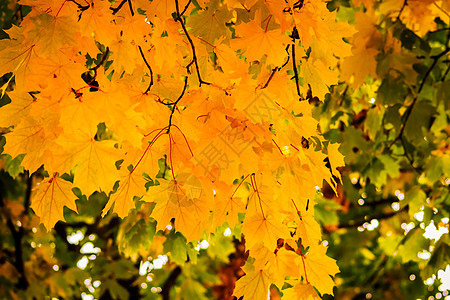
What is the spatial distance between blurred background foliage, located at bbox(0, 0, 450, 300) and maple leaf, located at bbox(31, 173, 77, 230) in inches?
35.4

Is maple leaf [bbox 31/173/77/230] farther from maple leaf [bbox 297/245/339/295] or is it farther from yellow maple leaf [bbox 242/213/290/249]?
maple leaf [bbox 297/245/339/295]

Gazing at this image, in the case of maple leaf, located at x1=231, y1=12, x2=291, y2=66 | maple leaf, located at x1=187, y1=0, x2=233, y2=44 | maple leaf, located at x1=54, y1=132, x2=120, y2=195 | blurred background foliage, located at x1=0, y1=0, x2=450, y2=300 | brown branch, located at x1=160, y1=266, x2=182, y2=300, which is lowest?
brown branch, located at x1=160, y1=266, x2=182, y2=300

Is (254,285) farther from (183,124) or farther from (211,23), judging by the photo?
(211,23)

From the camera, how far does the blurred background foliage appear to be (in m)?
2.85

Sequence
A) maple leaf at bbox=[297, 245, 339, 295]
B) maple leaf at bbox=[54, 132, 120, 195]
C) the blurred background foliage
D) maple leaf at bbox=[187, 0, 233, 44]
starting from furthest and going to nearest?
the blurred background foliage, maple leaf at bbox=[187, 0, 233, 44], maple leaf at bbox=[297, 245, 339, 295], maple leaf at bbox=[54, 132, 120, 195]

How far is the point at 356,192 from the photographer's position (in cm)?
429

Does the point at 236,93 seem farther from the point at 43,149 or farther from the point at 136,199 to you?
the point at 136,199

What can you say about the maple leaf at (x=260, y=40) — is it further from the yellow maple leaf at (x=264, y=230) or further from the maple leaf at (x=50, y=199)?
the maple leaf at (x=50, y=199)

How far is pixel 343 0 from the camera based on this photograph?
325 cm

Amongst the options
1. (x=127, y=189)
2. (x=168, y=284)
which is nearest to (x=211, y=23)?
(x=127, y=189)

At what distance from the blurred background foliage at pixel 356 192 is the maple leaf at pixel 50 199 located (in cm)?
90

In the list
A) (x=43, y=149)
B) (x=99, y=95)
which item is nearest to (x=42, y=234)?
(x=43, y=149)

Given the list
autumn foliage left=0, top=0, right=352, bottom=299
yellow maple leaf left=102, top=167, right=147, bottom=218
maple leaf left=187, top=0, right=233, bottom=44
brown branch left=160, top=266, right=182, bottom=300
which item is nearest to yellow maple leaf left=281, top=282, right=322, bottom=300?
autumn foliage left=0, top=0, right=352, bottom=299

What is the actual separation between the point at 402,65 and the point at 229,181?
185 cm
